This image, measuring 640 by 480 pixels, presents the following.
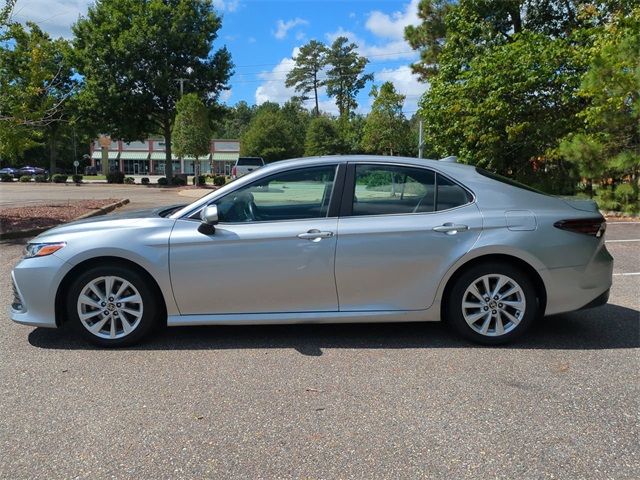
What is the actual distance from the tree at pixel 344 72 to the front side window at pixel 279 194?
78.7m

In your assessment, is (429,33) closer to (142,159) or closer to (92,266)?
(92,266)

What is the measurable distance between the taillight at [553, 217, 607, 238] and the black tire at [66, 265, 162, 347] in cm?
340

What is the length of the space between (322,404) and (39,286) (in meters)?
2.59

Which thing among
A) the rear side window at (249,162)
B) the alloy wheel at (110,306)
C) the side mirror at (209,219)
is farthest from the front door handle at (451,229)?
A: the rear side window at (249,162)

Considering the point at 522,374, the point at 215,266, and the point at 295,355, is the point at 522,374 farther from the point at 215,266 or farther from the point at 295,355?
the point at 215,266

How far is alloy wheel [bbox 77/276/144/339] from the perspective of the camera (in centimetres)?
448

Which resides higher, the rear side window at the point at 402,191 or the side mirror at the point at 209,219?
the rear side window at the point at 402,191

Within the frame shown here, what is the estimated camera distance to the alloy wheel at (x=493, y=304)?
4.48 metres

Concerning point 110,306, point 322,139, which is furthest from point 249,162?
point 110,306

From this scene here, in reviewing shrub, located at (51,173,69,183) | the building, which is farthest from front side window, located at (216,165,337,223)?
the building

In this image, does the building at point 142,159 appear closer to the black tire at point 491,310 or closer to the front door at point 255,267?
the front door at point 255,267

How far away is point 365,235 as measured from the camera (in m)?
4.44

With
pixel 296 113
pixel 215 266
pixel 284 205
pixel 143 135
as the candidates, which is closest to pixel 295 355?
pixel 215 266

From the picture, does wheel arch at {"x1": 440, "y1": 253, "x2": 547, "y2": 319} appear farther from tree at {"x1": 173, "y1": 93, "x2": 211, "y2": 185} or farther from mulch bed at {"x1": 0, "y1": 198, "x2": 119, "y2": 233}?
tree at {"x1": 173, "y1": 93, "x2": 211, "y2": 185}
